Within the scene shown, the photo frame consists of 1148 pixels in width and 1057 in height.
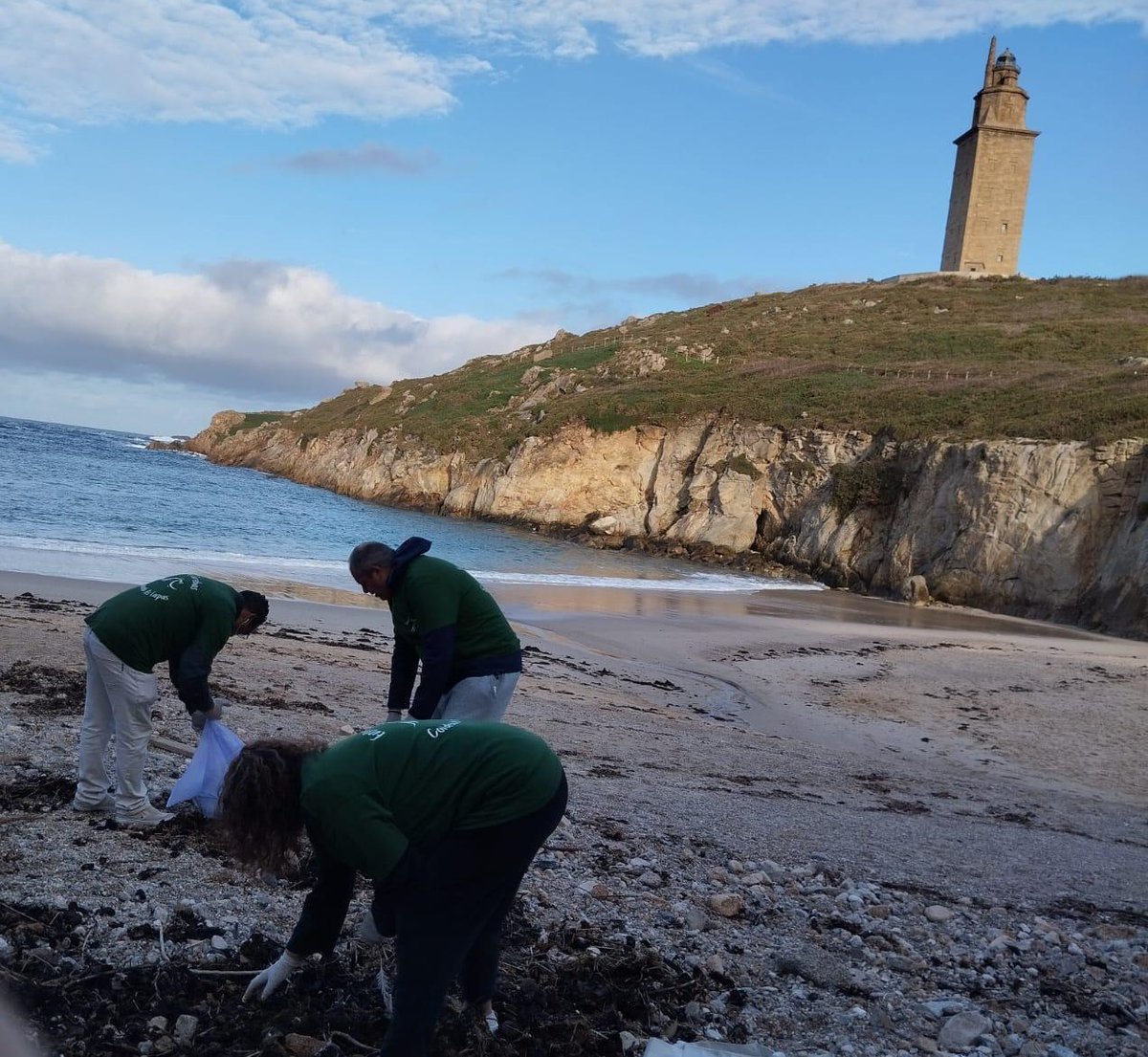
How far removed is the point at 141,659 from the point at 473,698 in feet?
6.21

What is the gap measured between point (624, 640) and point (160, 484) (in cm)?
4161

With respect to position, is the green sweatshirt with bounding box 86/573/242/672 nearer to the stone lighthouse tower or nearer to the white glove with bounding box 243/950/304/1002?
the white glove with bounding box 243/950/304/1002

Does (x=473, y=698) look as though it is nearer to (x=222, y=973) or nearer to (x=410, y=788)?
(x=222, y=973)

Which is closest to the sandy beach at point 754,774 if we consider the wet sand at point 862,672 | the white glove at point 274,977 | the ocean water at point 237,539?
the wet sand at point 862,672

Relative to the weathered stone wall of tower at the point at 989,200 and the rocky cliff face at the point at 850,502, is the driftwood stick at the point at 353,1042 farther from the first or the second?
the weathered stone wall of tower at the point at 989,200

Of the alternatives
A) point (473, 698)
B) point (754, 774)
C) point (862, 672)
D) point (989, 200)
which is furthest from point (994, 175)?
point (473, 698)

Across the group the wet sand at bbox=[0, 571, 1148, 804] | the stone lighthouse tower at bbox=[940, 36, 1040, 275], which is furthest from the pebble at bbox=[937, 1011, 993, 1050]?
the stone lighthouse tower at bbox=[940, 36, 1040, 275]

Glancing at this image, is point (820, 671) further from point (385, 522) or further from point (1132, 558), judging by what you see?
point (385, 522)

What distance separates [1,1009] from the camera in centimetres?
351

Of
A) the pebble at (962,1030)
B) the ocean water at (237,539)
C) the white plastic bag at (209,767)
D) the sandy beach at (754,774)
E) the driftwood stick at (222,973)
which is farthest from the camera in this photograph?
the ocean water at (237,539)

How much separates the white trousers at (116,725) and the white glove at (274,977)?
2046 mm

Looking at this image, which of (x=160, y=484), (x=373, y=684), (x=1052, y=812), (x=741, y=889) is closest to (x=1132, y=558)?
(x=1052, y=812)

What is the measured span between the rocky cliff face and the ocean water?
329 cm

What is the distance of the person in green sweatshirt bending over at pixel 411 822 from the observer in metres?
2.87
